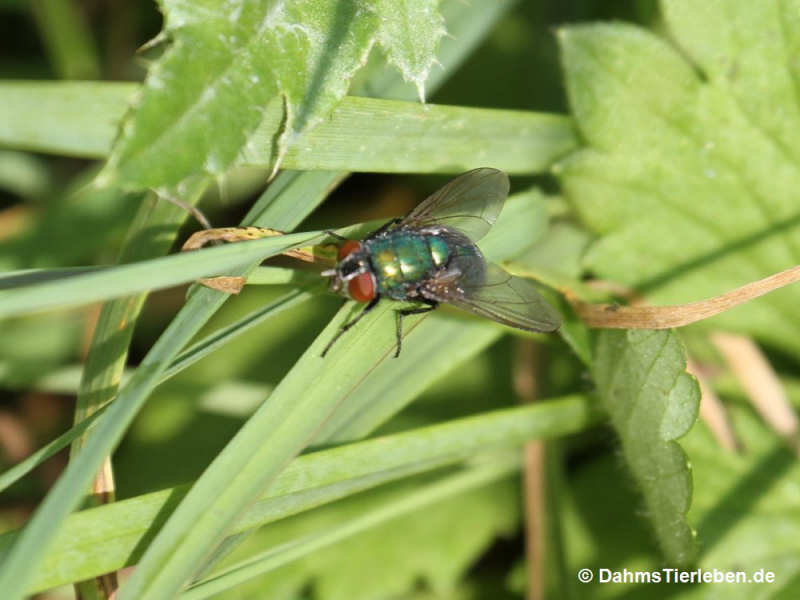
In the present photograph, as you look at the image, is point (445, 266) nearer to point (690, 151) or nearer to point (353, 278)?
point (353, 278)

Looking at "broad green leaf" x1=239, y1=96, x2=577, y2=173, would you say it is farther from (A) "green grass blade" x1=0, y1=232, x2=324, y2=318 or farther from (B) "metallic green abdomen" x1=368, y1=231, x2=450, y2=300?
(A) "green grass blade" x1=0, y1=232, x2=324, y2=318

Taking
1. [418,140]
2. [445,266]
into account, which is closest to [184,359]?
[445,266]

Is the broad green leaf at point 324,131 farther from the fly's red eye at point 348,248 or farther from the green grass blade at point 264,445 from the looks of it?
the green grass blade at point 264,445

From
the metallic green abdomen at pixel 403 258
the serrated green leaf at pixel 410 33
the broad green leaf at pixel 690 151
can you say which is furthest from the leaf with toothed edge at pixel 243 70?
the broad green leaf at pixel 690 151

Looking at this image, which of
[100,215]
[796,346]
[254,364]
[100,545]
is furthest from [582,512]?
[100,215]

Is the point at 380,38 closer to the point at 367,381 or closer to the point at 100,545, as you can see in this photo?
the point at 367,381

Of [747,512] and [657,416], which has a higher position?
[657,416]
